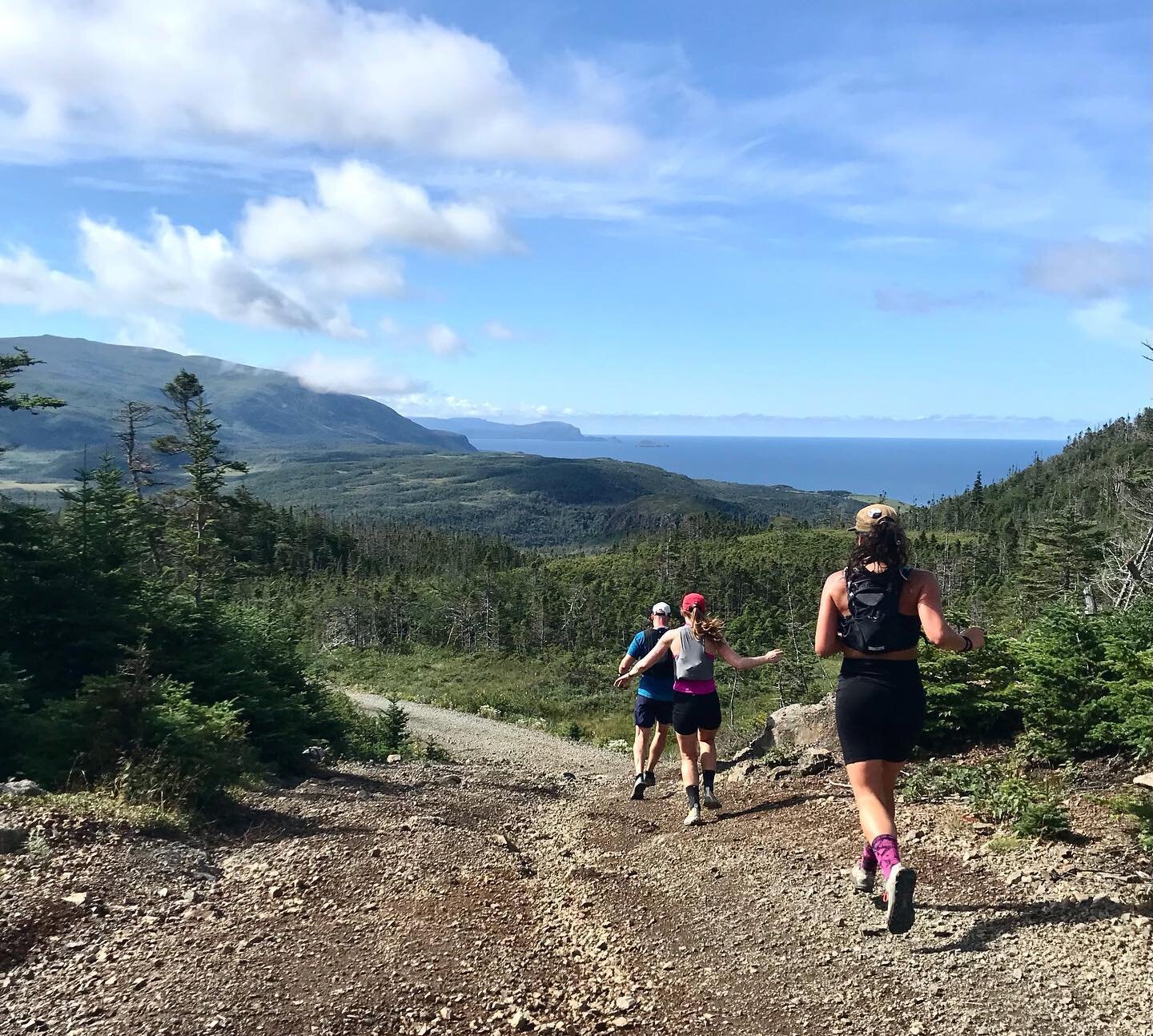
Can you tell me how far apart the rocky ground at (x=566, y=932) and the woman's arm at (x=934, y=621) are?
5.43ft

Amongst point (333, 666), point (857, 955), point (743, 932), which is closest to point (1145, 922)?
point (857, 955)

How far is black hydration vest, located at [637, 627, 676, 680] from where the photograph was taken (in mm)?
8672

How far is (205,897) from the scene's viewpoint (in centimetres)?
561

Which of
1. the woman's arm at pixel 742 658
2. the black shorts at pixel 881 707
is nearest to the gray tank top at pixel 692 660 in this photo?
the woman's arm at pixel 742 658

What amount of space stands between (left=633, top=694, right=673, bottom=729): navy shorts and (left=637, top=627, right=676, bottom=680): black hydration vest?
290 millimetres

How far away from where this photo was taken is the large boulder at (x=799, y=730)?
33.2ft

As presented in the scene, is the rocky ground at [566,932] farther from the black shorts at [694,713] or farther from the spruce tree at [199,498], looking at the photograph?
the spruce tree at [199,498]

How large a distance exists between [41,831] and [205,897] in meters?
1.54

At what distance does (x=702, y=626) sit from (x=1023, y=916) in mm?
3424

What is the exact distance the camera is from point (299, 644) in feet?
67.7

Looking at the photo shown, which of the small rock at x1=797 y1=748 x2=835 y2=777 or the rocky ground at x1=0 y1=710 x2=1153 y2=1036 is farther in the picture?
the small rock at x1=797 y1=748 x2=835 y2=777

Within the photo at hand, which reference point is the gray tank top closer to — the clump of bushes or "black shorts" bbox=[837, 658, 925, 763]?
the clump of bushes

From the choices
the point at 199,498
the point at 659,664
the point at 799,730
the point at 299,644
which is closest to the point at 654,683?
the point at 659,664

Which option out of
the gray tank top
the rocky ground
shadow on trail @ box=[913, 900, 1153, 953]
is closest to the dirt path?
the gray tank top
